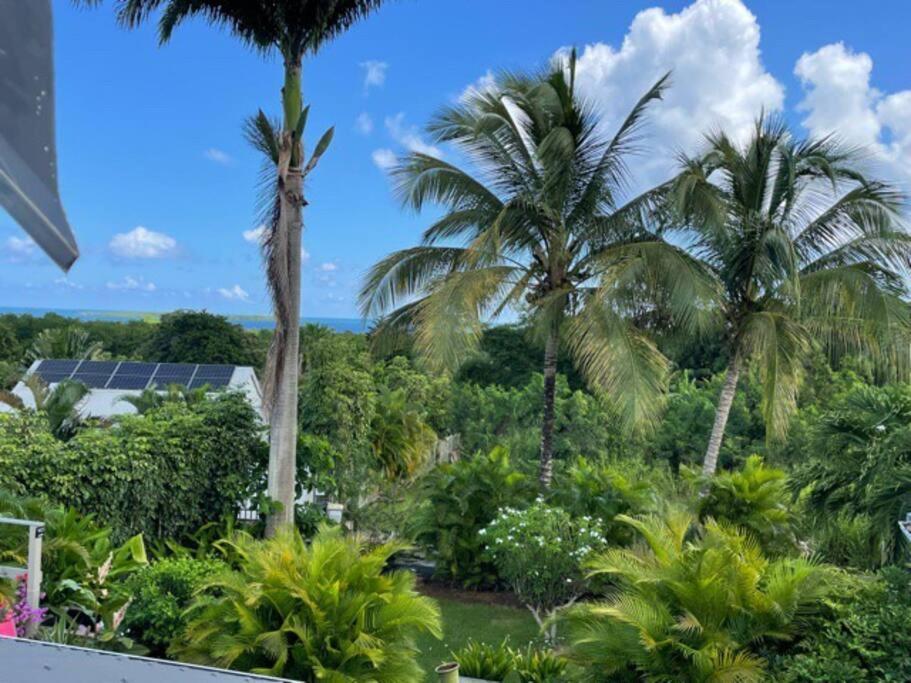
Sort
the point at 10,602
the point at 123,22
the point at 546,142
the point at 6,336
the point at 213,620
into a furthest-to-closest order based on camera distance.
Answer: the point at 6,336 → the point at 546,142 → the point at 123,22 → the point at 213,620 → the point at 10,602

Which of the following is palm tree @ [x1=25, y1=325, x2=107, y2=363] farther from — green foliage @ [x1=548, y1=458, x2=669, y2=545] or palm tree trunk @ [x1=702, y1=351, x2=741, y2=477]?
palm tree trunk @ [x1=702, y1=351, x2=741, y2=477]

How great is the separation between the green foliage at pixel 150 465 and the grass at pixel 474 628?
2867 millimetres

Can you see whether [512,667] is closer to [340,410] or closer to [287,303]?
[287,303]

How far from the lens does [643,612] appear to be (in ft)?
16.5

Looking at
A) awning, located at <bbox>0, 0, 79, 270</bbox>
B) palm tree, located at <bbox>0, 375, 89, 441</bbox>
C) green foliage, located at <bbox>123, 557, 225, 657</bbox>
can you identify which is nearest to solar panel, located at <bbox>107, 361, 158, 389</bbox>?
palm tree, located at <bbox>0, 375, 89, 441</bbox>

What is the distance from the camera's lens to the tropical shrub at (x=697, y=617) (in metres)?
4.89

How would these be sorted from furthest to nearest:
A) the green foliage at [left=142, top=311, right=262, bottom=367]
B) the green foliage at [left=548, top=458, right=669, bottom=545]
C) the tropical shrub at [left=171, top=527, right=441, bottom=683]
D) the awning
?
the green foliage at [left=142, top=311, right=262, bottom=367] → the green foliage at [left=548, top=458, right=669, bottom=545] → the tropical shrub at [left=171, top=527, right=441, bottom=683] → the awning

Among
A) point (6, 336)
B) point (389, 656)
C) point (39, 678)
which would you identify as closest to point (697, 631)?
point (389, 656)

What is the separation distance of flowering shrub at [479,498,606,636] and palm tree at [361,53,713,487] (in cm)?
185

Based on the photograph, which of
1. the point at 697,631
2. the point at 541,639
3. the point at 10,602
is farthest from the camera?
the point at 541,639

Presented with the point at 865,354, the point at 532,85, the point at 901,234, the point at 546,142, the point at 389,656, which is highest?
the point at 532,85

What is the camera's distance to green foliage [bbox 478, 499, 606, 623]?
7742 mm

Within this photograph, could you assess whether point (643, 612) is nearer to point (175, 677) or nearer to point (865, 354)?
point (175, 677)

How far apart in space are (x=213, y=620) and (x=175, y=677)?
485 centimetres
